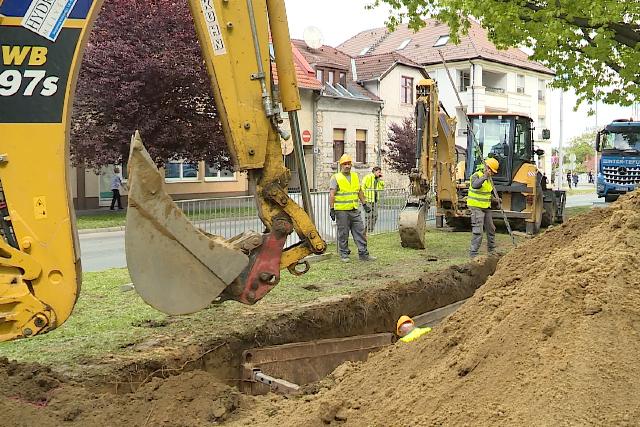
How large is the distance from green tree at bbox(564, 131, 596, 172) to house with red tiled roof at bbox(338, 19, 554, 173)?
37.9 metres

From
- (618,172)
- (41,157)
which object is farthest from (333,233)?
(618,172)

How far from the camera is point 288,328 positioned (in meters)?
6.64

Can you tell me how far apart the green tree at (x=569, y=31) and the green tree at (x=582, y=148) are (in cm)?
6843

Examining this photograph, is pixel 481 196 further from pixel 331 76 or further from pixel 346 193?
pixel 331 76

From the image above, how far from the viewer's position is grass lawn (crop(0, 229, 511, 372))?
5414mm

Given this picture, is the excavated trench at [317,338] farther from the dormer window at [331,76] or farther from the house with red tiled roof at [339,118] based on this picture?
the dormer window at [331,76]

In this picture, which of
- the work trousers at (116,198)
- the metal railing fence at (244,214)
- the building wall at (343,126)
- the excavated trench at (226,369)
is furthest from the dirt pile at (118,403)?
the building wall at (343,126)

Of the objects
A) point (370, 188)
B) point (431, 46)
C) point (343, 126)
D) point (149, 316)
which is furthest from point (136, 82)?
point (431, 46)

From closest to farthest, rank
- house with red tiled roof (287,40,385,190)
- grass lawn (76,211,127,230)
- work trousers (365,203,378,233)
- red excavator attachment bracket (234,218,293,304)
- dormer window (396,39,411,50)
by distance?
red excavator attachment bracket (234,218,293,304), work trousers (365,203,378,233), grass lawn (76,211,127,230), house with red tiled roof (287,40,385,190), dormer window (396,39,411,50)

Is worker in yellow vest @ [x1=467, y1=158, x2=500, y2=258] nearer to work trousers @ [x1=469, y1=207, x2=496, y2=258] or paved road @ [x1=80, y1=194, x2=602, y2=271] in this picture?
work trousers @ [x1=469, y1=207, x2=496, y2=258]

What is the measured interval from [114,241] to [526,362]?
12.8m

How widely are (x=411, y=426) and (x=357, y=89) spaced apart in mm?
31277

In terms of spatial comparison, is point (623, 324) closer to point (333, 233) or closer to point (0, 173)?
point (0, 173)

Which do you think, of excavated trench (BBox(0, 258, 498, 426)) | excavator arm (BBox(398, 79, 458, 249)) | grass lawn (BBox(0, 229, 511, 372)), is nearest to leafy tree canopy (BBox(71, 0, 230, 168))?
excavator arm (BBox(398, 79, 458, 249))
